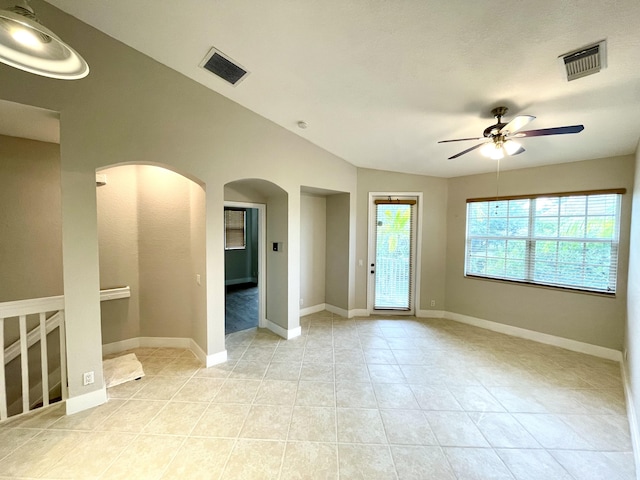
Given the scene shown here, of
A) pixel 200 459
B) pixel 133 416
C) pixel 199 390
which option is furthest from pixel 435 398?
pixel 133 416

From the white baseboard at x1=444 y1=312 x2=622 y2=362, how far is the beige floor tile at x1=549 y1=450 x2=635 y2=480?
2119 millimetres

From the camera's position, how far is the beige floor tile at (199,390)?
2438mm

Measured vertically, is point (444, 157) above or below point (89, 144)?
above

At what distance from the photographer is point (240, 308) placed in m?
5.29

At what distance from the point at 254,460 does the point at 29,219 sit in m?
3.49

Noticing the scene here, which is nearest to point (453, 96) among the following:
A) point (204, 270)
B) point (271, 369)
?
point (204, 270)

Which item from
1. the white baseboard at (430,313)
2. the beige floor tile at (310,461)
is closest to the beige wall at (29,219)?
the beige floor tile at (310,461)

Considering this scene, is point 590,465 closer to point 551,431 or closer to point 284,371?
point 551,431

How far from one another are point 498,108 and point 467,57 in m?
0.80

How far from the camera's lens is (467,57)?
1863mm

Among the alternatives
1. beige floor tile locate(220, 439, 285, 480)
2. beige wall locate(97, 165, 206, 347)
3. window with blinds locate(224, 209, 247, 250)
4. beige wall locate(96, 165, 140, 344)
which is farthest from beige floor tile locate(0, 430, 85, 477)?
window with blinds locate(224, 209, 247, 250)

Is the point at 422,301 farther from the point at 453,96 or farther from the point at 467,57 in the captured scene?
the point at 467,57

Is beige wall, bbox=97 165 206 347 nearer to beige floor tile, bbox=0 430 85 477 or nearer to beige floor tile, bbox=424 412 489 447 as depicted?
beige floor tile, bbox=0 430 85 477

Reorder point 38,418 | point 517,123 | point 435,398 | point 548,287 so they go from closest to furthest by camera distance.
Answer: point 517,123 → point 38,418 → point 435,398 → point 548,287
